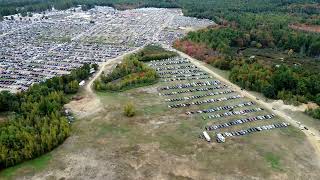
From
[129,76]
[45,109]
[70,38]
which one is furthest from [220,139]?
[70,38]

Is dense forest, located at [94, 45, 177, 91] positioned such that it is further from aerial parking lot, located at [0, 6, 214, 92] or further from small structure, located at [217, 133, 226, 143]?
small structure, located at [217, 133, 226, 143]

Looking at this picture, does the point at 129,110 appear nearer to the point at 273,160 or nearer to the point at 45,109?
the point at 45,109

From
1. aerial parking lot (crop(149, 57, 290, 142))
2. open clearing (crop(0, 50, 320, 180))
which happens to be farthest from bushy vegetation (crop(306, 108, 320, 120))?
open clearing (crop(0, 50, 320, 180))

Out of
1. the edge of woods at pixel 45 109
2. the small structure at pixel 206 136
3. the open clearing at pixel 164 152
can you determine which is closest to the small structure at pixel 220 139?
the open clearing at pixel 164 152

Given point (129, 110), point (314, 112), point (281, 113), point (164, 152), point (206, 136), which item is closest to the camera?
point (164, 152)

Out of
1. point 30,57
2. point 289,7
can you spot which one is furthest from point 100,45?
point 289,7
